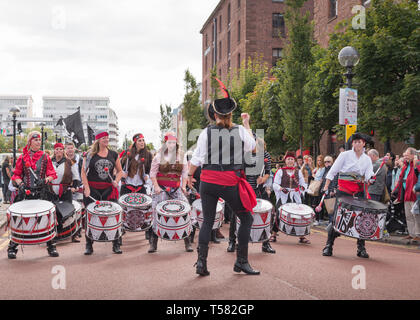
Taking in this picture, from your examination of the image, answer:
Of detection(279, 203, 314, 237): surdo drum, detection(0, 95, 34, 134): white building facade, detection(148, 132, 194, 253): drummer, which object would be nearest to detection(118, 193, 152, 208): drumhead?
detection(148, 132, 194, 253): drummer

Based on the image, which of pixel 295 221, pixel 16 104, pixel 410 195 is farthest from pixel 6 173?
pixel 16 104

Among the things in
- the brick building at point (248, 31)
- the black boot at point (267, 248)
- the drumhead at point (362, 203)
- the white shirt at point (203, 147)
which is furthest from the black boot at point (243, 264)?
the brick building at point (248, 31)

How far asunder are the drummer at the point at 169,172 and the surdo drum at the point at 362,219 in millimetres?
2741

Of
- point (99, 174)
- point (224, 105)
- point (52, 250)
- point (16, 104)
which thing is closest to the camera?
point (224, 105)

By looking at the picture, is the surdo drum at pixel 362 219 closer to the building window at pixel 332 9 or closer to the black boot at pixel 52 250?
the black boot at pixel 52 250

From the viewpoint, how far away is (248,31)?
1809 inches

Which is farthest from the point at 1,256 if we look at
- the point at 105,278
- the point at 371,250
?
the point at 371,250

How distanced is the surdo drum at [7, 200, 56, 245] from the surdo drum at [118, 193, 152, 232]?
5.11 ft

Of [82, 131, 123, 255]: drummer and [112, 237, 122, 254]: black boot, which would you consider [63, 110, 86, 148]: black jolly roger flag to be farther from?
[112, 237, 122, 254]: black boot

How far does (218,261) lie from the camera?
7270 mm

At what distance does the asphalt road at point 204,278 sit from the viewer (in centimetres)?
529

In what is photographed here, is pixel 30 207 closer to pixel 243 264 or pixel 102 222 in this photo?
pixel 102 222

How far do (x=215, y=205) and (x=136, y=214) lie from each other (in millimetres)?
2942
